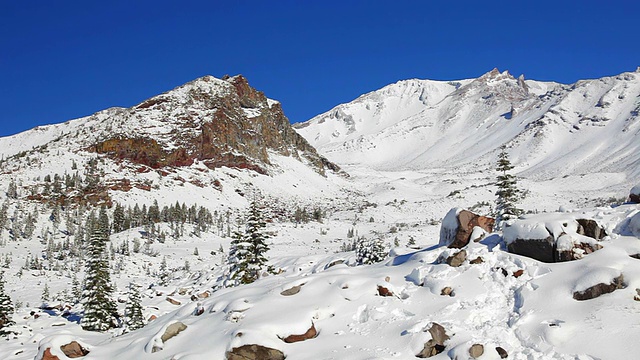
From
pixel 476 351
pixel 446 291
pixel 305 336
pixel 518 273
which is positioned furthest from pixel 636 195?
pixel 305 336

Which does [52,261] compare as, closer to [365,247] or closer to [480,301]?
[365,247]

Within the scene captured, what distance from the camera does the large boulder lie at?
Result: 1939 centimetres

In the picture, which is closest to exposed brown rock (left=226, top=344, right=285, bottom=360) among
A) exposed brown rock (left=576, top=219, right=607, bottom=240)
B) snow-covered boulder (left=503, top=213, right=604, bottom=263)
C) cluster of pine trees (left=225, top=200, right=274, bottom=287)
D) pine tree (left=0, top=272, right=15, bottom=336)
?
snow-covered boulder (left=503, top=213, right=604, bottom=263)

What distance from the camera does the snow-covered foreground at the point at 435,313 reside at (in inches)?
481

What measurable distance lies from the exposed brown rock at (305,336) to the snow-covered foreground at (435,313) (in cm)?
10

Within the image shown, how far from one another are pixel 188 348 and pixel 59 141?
188739 millimetres

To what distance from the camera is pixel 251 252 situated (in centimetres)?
3147

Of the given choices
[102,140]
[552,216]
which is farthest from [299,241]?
[102,140]

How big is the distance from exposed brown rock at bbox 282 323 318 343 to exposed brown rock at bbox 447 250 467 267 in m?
6.06

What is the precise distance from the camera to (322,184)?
197 meters

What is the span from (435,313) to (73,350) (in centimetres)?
1240

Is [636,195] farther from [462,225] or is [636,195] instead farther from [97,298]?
[97,298]

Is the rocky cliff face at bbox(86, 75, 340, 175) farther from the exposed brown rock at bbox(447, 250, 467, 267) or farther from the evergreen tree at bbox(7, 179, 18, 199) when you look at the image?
the exposed brown rock at bbox(447, 250, 467, 267)

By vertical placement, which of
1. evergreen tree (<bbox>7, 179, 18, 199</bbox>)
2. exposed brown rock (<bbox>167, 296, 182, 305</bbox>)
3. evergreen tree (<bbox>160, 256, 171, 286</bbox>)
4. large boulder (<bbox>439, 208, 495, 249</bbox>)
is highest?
evergreen tree (<bbox>7, 179, 18, 199</bbox>)
